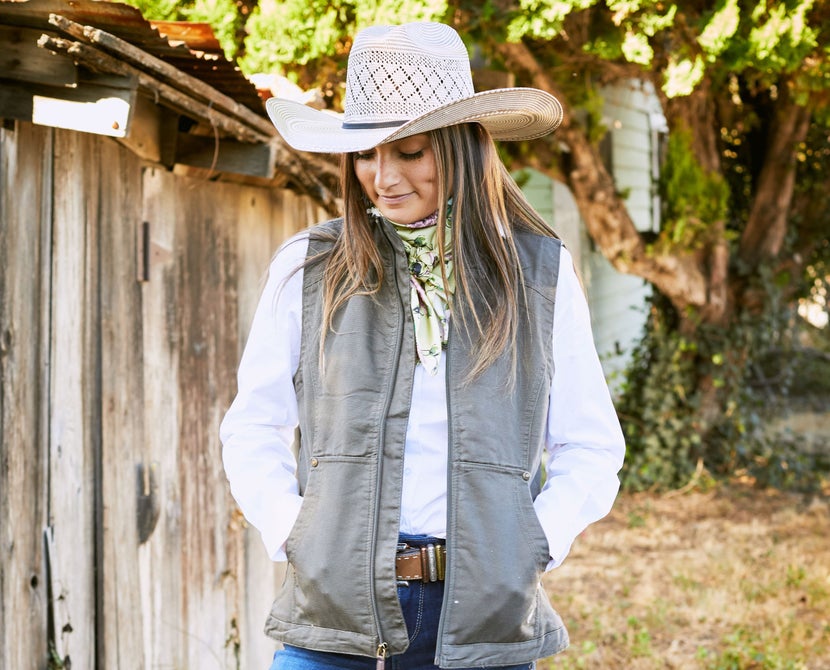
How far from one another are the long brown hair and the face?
27mm

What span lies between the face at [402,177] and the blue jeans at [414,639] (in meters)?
0.72

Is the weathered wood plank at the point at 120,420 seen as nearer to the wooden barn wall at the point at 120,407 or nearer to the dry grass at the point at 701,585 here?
the wooden barn wall at the point at 120,407

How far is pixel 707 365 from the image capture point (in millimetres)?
9695

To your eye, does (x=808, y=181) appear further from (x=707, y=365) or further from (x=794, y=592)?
(x=794, y=592)

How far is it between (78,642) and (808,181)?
8805 mm

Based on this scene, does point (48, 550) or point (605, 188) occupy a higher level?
point (605, 188)

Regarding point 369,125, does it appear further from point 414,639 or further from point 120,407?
point 120,407

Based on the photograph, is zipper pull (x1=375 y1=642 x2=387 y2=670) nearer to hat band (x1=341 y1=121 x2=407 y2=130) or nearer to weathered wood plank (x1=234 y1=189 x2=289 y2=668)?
hat band (x1=341 y1=121 x2=407 y2=130)

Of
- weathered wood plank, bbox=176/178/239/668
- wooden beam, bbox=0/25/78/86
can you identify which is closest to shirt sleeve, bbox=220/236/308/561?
wooden beam, bbox=0/25/78/86

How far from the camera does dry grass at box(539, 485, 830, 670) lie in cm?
564

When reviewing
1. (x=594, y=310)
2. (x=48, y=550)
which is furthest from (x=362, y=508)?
(x=594, y=310)

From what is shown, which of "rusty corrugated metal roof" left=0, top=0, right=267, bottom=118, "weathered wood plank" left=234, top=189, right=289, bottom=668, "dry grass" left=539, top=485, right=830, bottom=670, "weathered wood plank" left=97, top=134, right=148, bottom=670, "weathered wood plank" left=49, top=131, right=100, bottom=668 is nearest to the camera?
"rusty corrugated metal roof" left=0, top=0, right=267, bottom=118

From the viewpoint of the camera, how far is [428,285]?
A: 243cm

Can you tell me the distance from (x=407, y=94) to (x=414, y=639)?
3.89 feet
